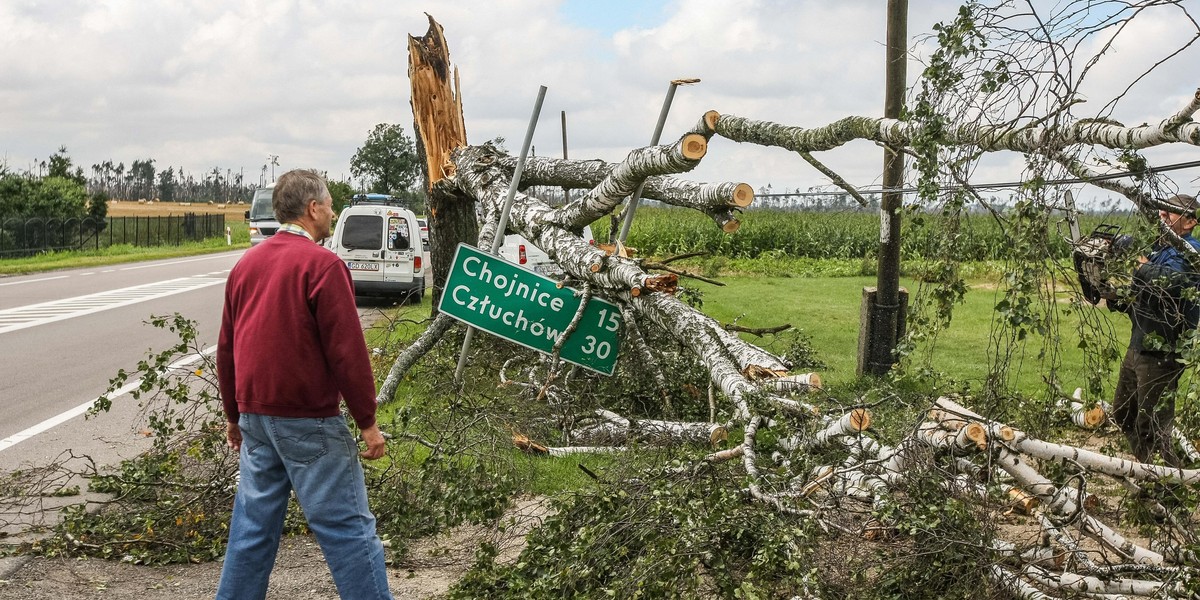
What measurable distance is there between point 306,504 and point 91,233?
38.5m

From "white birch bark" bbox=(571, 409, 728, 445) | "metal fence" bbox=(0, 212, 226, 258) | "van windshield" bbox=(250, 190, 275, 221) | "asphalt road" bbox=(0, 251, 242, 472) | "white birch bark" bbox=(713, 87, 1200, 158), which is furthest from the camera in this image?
"metal fence" bbox=(0, 212, 226, 258)

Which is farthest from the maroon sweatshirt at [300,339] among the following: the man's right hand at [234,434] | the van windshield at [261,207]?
the van windshield at [261,207]

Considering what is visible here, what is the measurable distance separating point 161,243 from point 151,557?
147 ft

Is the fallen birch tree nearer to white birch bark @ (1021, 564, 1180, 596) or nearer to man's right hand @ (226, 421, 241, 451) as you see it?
white birch bark @ (1021, 564, 1180, 596)

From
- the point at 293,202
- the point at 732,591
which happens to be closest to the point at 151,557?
the point at 293,202

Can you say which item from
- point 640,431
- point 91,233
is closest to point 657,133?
point 640,431

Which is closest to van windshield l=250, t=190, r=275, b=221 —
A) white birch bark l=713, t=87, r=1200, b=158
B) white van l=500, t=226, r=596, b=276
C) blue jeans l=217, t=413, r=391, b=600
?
white van l=500, t=226, r=596, b=276

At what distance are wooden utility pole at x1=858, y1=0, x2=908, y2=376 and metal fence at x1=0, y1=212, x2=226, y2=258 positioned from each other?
29.0 metres

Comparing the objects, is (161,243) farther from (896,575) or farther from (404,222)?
(896,575)

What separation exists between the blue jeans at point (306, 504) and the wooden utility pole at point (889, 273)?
660 cm

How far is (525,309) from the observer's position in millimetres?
7754

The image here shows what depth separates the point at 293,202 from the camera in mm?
4035

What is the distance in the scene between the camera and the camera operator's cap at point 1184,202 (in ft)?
12.3

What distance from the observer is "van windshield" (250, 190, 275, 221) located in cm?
2972
